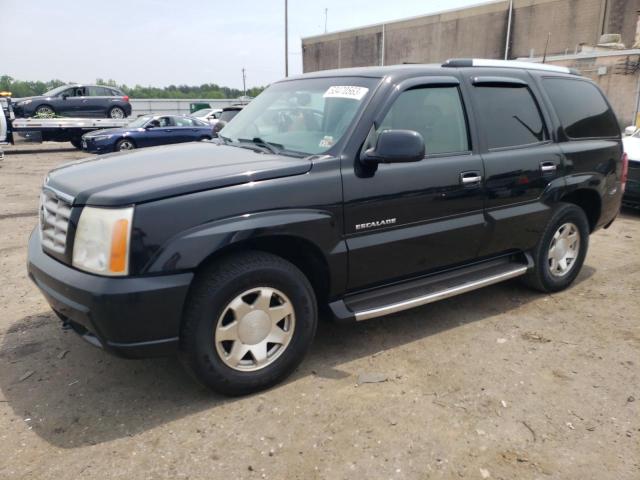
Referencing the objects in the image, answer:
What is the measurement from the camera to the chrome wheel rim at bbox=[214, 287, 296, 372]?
9.33 ft

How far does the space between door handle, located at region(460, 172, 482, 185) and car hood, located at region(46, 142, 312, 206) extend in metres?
1.22

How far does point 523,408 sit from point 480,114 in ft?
6.90

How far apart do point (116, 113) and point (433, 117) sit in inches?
827


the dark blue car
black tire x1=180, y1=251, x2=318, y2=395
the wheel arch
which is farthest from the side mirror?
the dark blue car

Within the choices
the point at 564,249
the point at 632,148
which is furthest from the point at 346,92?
the point at 632,148

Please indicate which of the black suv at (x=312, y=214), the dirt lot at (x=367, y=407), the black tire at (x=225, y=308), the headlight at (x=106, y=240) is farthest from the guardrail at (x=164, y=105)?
the headlight at (x=106, y=240)

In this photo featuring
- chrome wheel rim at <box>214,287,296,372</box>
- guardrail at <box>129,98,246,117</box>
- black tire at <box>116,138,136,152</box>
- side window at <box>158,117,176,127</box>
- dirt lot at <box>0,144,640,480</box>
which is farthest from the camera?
guardrail at <box>129,98,246,117</box>

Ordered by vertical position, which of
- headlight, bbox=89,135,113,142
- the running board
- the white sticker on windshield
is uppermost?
the white sticker on windshield

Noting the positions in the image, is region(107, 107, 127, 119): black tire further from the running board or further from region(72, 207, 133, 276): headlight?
region(72, 207, 133, 276): headlight

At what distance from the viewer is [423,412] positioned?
287 cm

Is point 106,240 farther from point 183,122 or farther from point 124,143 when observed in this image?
point 183,122

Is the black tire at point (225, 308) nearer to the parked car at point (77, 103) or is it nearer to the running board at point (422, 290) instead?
the running board at point (422, 290)

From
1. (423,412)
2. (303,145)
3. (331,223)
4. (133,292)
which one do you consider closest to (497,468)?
(423,412)

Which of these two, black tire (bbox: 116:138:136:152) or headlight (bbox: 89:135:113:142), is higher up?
headlight (bbox: 89:135:113:142)
